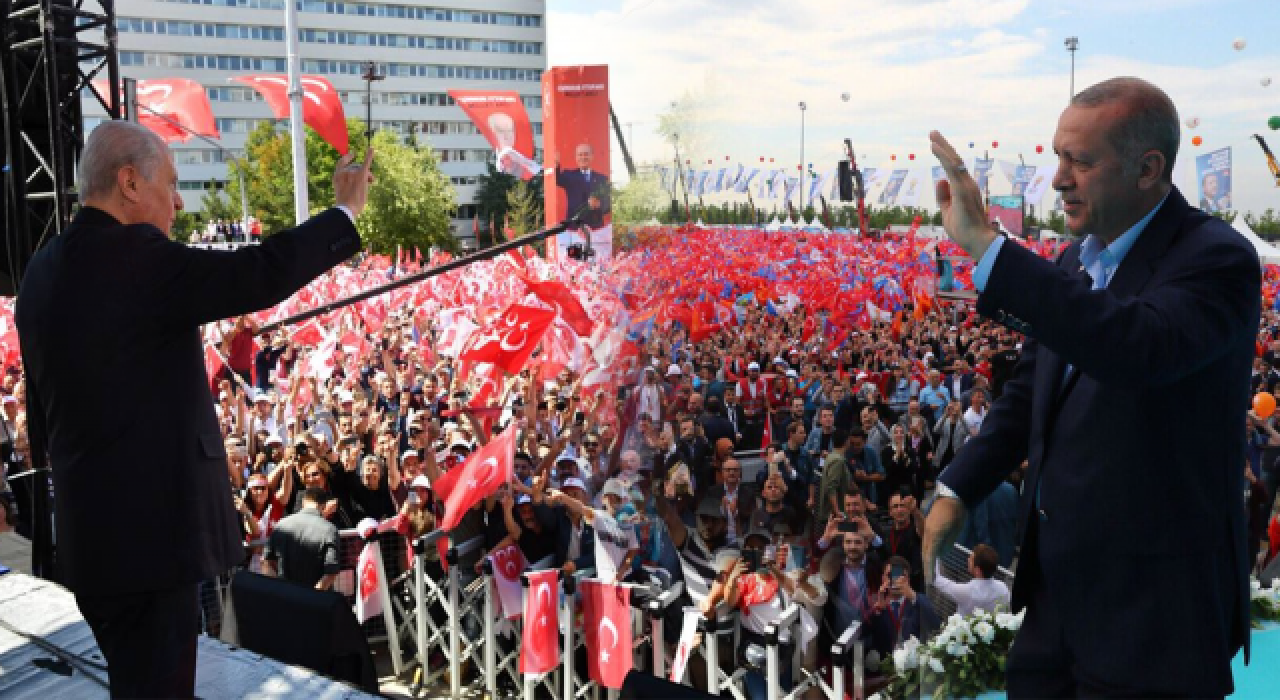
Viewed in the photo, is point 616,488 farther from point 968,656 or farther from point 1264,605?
point 1264,605

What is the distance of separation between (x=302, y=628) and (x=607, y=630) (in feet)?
6.67

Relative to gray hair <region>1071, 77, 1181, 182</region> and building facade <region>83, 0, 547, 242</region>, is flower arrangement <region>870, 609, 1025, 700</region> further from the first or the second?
building facade <region>83, 0, 547, 242</region>

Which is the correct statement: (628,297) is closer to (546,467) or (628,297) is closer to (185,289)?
(546,467)

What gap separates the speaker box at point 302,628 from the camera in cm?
301

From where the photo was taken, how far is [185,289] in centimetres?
183

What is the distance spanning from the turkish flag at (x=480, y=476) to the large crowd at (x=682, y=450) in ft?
0.82

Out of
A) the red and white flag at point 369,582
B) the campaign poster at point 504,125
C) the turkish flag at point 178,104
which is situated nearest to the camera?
the red and white flag at point 369,582

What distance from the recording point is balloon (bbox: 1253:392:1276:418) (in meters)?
6.01

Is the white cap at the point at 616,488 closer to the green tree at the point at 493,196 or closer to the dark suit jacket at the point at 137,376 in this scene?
the dark suit jacket at the point at 137,376

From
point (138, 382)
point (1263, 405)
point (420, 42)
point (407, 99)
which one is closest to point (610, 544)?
point (138, 382)

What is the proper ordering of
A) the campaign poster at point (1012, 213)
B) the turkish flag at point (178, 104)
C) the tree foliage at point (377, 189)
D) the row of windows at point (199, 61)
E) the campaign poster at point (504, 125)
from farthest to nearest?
1. the row of windows at point (199, 61)
2. the tree foliage at point (377, 189)
3. the campaign poster at point (504, 125)
4. the turkish flag at point (178, 104)
5. the campaign poster at point (1012, 213)

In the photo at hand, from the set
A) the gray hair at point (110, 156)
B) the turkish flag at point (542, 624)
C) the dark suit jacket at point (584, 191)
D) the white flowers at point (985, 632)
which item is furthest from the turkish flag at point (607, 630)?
the gray hair at point (110, 156)

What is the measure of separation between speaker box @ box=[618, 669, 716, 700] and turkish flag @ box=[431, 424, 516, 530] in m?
2.71

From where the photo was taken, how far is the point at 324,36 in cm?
5466
